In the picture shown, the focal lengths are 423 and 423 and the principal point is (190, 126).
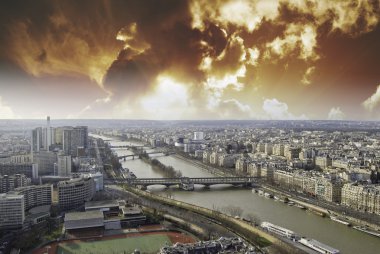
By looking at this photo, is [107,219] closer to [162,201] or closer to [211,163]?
[162,201]

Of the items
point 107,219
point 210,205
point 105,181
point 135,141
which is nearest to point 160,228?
point 107,219

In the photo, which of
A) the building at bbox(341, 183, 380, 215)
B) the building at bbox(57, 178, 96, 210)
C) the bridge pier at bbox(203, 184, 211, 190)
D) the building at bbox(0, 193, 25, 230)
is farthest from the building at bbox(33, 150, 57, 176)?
the building at bbox(341, 183, 380, 215)

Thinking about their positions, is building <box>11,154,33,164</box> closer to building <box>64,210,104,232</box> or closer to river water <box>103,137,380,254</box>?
river water <box>103,137,380,254</box>

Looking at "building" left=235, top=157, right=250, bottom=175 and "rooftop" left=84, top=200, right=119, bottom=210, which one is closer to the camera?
"rooftop" left=84, top=200, right=119, bottom=210

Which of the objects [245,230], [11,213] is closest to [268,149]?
[245,230]

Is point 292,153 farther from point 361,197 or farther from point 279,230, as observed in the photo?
point 279,230

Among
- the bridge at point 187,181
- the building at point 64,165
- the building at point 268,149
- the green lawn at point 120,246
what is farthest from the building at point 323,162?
the green lawn at point 120,246

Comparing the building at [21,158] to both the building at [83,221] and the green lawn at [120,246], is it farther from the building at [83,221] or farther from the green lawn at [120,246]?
the green lawn at [120,246]
